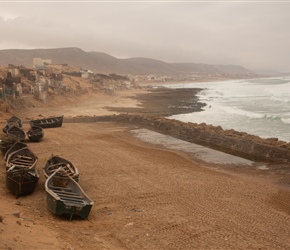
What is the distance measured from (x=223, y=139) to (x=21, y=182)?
16.6 meters

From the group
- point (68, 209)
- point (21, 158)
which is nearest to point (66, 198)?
point (68, 209)

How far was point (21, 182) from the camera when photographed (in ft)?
40.5

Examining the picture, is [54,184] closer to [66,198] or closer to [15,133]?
[66,198]

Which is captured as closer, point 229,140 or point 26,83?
point 229,140

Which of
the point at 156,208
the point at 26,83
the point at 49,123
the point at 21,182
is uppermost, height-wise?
the point at 26,83

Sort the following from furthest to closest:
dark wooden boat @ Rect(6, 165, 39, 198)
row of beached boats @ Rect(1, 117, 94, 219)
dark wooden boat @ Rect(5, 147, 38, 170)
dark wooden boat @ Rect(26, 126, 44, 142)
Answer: dark wooden boat @ Rect(26, 126, 44, 142)
dark wooden boat @ Rect(5, 147, 38, 170)
dark wooden boat @ Rect(6, 165, 39, 198)
row of beached boats @ Rect(1, 117, 94, 219)

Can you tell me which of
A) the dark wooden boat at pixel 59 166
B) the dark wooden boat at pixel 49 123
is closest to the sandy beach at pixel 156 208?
the dark wooden boat at pixel 59 166

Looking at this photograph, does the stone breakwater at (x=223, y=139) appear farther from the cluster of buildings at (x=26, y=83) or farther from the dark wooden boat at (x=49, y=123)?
the cluster of buildings at (x=26, y=83)

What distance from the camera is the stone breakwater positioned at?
21.3 metres

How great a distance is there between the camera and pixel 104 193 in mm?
13781

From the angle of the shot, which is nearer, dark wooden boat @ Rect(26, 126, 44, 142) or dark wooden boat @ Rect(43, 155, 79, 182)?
dark wooden boat @ Rect(43, 155, 79, 182)

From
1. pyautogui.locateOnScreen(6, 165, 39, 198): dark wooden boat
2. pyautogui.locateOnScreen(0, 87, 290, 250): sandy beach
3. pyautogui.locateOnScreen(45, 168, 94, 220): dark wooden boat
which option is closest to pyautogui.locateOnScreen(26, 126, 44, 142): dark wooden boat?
pyautogui.locateOnScreen(0, 87, 290, 250): sandy beach

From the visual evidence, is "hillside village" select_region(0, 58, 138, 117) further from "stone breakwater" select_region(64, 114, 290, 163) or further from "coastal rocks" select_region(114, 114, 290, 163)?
"coastal rocks" select_region(114, 114, 290, 163)

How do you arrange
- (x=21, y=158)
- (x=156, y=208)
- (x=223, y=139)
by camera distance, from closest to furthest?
(x=156, y=208)
(x=21, y=158)
(x=223, y=139)
